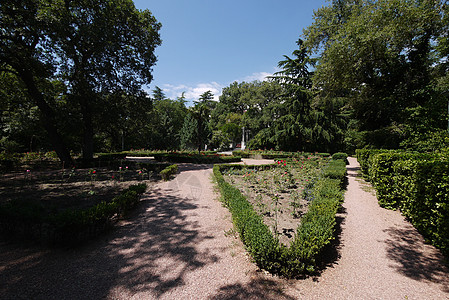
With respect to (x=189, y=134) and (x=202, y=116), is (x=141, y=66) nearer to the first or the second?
(x=202, y=116)

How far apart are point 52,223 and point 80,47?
12.6 meters

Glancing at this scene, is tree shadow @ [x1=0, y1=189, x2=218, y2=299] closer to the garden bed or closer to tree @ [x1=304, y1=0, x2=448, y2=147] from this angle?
the garden bed

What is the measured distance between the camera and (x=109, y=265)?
299 centimetres

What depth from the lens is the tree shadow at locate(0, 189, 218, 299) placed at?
97.3 inches

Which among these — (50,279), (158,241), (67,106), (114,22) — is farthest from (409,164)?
(67,106)

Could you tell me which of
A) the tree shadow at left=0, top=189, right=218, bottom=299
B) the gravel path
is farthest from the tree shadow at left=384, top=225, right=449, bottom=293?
the tree shadow at left=0, top=189, right=218, bottom=299

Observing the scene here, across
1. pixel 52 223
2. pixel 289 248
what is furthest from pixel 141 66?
pixel 289 248

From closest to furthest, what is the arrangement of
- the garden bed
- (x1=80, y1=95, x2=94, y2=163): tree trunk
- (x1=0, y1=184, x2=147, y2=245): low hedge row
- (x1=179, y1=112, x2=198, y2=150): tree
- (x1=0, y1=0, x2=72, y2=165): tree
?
(x1=0, y1=184, x2=147, y2=245): low hedge row, the garden bed, (x1=0, y1=0, x2=72, y2=165): tree, (x1=80, y1=95, x2=94, y2=163): tree trunk, (x1=179, y1=112, x2=198, y2=150): tree

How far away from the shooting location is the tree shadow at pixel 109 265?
8.11 ft

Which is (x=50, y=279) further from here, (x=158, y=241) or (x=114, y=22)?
(x=114, y=22)

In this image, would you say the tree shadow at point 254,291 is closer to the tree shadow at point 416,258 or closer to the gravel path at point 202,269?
the gravel path at point 202,269

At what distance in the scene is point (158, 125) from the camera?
32.2 meters

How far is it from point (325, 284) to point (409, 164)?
159 inches

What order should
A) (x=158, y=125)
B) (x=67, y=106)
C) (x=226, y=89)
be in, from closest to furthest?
(x=67, y=106) → (x=158, y=125) → (x=226, y=89)
